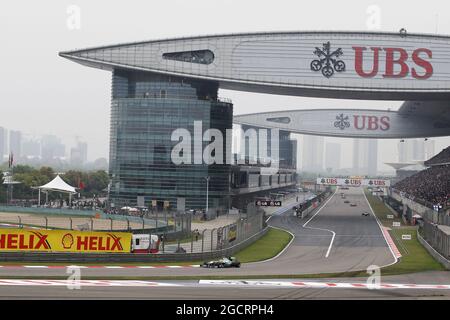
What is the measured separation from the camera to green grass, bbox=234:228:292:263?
119 feet

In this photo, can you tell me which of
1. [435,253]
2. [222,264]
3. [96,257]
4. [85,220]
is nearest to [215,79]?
[85,220]

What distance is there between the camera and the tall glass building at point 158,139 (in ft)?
235

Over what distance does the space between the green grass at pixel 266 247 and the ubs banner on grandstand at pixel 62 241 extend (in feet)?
25.4

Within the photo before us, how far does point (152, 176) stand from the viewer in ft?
235

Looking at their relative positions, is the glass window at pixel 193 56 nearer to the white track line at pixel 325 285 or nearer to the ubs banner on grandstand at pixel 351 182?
the white track line at pixel 325 285

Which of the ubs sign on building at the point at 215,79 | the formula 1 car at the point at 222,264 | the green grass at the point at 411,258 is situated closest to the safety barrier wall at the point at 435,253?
the green grass at the point at 411,258

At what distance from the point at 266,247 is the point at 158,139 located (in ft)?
109

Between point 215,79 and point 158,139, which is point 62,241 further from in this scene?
point 158,139

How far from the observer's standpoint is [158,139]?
71.9 meters

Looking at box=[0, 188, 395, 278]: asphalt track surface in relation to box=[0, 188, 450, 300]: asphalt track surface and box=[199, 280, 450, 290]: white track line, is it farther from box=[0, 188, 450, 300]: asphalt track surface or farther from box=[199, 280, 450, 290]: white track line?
box=[199, 280, 450, 290]: white track line

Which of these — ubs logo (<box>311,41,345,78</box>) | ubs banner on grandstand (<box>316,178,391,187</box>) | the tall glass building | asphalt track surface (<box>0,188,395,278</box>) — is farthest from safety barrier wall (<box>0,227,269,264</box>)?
ubs banner on grandstand (<box>316,178,391,187</box>)

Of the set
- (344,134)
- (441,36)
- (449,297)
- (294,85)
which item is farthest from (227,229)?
(344,134)

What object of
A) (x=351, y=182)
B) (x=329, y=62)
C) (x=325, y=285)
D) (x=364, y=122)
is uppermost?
(x=329, y=62)
